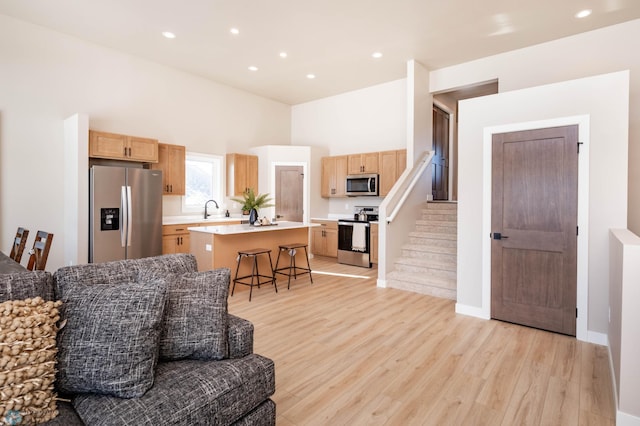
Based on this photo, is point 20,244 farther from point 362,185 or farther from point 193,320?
point 362,185

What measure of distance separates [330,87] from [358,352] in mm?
5842

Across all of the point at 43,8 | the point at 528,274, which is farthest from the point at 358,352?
the point at 43,8

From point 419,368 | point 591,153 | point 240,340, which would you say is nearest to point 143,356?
point 240,340

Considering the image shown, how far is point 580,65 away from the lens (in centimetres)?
490

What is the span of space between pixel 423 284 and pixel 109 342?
4.14 meters

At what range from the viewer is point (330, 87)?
7.25 meters

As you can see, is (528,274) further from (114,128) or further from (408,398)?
(114,128)

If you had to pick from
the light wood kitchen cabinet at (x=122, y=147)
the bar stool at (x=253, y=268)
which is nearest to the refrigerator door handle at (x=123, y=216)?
the light wood kitchen cabinet at (x=122, y=147)

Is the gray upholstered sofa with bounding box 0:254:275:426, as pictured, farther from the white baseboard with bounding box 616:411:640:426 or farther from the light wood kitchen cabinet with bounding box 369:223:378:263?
the light wood kitchen cabinet with bounding box 369:223:378:263

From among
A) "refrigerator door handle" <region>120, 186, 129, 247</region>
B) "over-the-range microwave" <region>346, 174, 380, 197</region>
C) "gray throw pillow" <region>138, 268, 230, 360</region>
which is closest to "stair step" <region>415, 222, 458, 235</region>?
"over-the-range microwave" <region>346, 174, 380, 197</region>

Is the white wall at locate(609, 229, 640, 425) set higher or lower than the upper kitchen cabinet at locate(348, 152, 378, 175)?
lower

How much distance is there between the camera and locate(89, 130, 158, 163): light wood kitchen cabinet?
192 inches

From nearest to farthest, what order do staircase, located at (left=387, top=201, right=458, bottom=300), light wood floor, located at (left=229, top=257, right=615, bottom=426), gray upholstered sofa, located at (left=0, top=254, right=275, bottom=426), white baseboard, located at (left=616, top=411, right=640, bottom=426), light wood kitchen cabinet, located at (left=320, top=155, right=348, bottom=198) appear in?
gray upholstered sofa, located at (left=0, top=254, right=275, bottom=426), white baseboard, located at (left=616, top=411, right=640, bottom=426), light wood floor, located at (left=229, top=257, right=615, bottom=426), staircase, located at (left=387, top=201, right=458, bottom=300), light wood kitchen cabinet, located at (left=320, top=155, right=348, bottom=198)

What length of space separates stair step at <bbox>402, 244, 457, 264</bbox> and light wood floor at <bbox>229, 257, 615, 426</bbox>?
985mm
